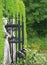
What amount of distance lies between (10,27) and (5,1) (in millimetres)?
1813

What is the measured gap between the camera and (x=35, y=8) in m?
17.2

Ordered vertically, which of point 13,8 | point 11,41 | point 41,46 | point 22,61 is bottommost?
point 41,46

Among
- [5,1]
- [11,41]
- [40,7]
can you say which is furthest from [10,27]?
[40,7]

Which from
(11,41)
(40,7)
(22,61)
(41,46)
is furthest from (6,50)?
(40,7)

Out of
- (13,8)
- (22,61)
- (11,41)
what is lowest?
(22,61)

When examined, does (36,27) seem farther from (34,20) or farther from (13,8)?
(13,8)

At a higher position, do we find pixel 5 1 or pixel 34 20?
pixel 5 1

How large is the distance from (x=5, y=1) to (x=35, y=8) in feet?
42.9

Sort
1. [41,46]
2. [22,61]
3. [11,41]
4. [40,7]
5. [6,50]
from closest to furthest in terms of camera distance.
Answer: [6,50] → [11,41] → [22,61] → [41,46] → [40,7]

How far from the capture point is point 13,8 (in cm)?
412

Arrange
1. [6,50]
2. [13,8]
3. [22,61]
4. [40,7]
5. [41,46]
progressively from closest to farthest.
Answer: [13,8], [6,50], [22,61], [41,46], [40,7]

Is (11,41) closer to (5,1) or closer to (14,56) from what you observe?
(14,56)

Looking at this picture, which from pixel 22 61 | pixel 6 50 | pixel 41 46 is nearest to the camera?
pixel 6 50

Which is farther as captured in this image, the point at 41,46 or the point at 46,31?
the point at 46,31
